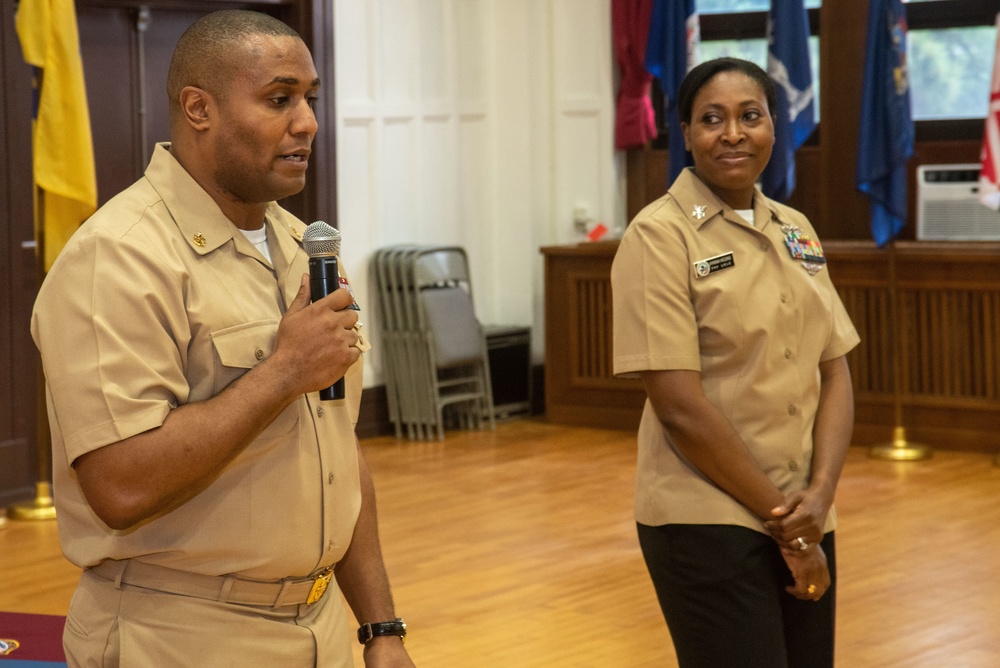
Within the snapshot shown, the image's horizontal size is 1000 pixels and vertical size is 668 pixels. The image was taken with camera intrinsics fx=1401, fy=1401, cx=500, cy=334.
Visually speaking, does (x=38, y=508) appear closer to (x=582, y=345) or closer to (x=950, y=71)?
(x=582, y=345)

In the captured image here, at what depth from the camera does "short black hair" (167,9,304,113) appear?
68.0 inches

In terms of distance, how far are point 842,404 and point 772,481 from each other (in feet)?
0.81

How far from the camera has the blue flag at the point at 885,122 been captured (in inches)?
274

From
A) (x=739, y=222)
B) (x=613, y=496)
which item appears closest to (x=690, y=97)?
(x=739, y=222)

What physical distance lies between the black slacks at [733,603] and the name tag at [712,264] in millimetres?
429

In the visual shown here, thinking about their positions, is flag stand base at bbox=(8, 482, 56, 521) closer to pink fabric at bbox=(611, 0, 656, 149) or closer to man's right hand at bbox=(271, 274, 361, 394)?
pink fabric at bbox=(611, 0, 656, 149)

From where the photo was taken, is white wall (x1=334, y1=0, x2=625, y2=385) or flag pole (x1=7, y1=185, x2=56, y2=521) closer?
flag pole (x1=7, y1=185, x2=56, y2=521)

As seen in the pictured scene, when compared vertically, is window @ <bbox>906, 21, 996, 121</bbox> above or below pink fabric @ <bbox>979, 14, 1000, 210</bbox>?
above

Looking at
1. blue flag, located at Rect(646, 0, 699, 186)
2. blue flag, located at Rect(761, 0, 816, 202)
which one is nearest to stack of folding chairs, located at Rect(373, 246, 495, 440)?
blue flag, located at Rect(646, 0, 699, 186)

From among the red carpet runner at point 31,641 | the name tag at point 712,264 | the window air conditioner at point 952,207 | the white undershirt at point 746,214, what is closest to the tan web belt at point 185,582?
the name tag at point 712,264

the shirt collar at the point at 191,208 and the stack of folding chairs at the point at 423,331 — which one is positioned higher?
the shirt collar at the point at 191,208

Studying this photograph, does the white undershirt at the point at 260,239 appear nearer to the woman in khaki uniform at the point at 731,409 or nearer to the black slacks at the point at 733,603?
the woman in khaki uniform at the point at 731,409

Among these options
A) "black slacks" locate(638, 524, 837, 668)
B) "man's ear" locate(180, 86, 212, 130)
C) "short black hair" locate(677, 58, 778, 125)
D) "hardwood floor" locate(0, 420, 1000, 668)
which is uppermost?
"short black hair" locate(677, 58, 778, 125)

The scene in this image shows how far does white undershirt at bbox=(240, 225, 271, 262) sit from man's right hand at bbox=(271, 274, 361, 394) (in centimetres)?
19
